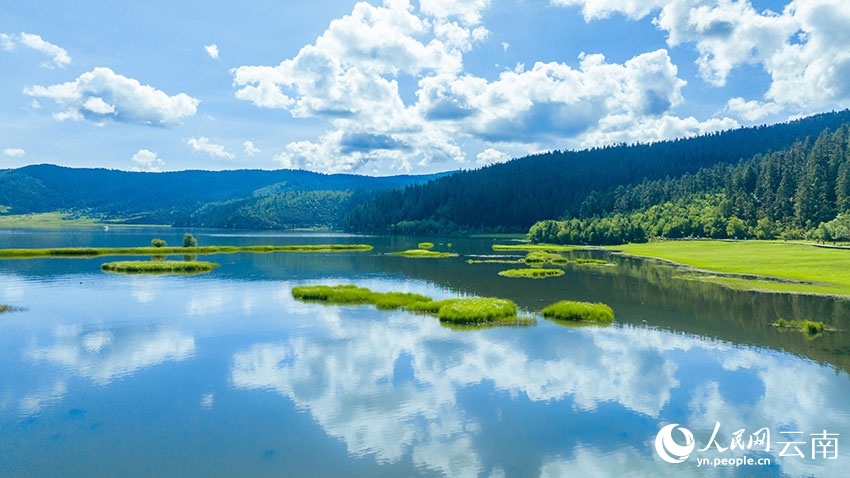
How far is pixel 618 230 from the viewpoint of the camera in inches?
7717

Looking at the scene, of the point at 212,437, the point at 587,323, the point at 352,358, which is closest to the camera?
the point at 212,437

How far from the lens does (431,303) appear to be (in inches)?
2275

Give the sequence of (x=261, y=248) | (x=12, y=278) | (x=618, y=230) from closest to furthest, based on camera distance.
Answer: (x=12, y=278) → (x=261, y=248) → (x=618, y=230)

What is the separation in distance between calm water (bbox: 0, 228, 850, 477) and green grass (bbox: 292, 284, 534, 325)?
248 cm

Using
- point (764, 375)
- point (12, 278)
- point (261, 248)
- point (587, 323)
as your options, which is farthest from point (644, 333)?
point (261, 248)

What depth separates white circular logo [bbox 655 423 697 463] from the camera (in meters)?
22.7

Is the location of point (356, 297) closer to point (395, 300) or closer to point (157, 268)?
point (395, 300)

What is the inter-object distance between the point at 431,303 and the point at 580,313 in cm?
1567

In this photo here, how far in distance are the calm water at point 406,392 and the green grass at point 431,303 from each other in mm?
2484

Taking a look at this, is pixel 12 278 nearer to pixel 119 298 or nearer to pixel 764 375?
pixel 119 298

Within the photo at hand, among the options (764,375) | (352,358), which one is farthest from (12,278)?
(764,375)

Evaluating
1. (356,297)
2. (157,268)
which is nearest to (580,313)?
(356,297)

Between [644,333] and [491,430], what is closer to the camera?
[491,430]

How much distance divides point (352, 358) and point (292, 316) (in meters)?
18.8
